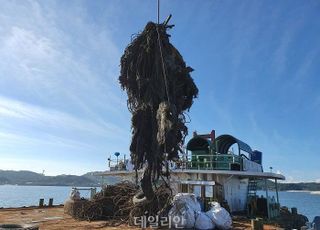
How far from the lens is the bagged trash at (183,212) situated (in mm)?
14805

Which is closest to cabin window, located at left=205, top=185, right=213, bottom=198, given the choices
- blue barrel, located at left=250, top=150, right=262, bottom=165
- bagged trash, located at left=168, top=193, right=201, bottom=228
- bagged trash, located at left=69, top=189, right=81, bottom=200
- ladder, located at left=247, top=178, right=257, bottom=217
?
ladder, located at left=247, top=178, right=257, bottom=217

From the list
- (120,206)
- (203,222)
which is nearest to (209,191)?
(120,206)

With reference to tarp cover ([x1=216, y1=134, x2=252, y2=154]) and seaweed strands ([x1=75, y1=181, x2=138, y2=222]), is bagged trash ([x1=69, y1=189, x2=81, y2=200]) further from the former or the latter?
tarp cover ([x1=216, y1=134, x2=252, y2=154])

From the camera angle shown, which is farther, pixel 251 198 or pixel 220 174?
pixel 251 198

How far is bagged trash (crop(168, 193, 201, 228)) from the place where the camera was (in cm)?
1480

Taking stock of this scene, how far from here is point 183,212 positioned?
1491 centimetres

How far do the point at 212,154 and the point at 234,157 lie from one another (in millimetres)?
1744

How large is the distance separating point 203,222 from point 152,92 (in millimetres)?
6126

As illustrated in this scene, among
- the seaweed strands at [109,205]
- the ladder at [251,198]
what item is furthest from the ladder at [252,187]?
the seaweed strands at [109,205]

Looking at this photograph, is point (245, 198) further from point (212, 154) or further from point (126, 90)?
point (126, 90)

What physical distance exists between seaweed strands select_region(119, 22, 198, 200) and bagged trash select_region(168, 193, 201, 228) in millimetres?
1398

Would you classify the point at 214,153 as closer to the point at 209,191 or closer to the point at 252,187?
the point at 209,191

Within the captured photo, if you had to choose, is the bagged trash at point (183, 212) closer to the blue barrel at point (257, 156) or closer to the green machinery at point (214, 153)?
the green machinery at point (214, 153)

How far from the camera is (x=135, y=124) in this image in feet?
54.7
